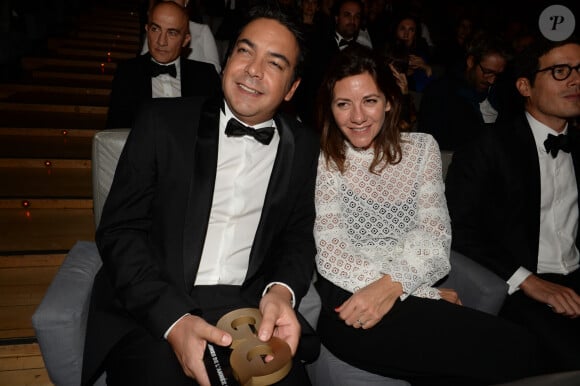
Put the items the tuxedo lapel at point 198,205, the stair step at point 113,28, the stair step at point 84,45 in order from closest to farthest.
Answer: the tuxedo lapel at point 198,205 < the stair step at point 84,45 < the stair step at point 113,28

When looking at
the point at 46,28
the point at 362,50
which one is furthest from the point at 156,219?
the point at 46,28

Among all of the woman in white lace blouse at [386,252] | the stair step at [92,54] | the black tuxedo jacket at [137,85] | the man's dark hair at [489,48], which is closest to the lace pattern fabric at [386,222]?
the woman in white lace blouse at [386,252]

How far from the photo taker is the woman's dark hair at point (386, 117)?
1.73 meters

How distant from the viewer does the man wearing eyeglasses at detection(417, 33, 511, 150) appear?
2.98m

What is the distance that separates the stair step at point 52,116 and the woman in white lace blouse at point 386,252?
3.44 metres

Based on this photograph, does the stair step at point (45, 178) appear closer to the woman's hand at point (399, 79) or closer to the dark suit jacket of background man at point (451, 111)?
the woman's hand at point (399, 79)

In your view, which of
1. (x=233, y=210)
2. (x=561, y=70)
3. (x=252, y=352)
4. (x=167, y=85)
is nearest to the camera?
(x=252, y=352)

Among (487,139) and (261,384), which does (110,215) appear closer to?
(261,384)

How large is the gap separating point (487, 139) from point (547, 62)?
1.27ft

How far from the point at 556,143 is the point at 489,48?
145 centimetres

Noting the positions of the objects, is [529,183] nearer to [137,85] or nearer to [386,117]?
[386,117]

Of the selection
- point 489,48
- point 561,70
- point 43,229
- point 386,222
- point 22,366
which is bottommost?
point 22,366

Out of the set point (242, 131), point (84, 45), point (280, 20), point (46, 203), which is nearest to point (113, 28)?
point (84, 45)

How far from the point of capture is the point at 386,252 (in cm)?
172
